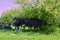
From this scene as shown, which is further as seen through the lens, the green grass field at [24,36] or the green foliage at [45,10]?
the green foliage at [45,10]

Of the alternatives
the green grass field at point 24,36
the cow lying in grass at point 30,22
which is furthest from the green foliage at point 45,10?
the green grass field at point 24,36

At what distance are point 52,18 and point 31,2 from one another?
2777 mm

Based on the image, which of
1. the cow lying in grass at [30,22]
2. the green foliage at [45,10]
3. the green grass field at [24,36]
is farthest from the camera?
the cow lying in grass at [30,22]

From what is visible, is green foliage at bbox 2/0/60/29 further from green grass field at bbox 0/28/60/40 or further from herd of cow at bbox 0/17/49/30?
green grass field at bbox 0/28/60/40

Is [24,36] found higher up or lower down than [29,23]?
lower down

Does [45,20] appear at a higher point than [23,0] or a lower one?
lower

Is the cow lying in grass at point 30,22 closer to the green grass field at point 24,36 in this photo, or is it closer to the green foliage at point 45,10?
the green foliage at point 45,10

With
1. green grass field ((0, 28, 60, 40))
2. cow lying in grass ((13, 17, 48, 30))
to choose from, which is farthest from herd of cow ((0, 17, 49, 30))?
green grass field ((0, 28, 60, 40))

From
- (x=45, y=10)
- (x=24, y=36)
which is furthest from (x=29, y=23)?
(x=24, y=36)

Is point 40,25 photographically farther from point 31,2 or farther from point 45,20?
point 31,2

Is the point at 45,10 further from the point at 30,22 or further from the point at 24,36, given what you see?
the point at 24,36

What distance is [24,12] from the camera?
23.8 m

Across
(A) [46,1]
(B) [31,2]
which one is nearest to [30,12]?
(B) [31,2]

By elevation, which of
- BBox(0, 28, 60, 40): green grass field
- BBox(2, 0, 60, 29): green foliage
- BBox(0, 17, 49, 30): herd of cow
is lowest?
BBox(0, 28, 60, 40): green grass field
